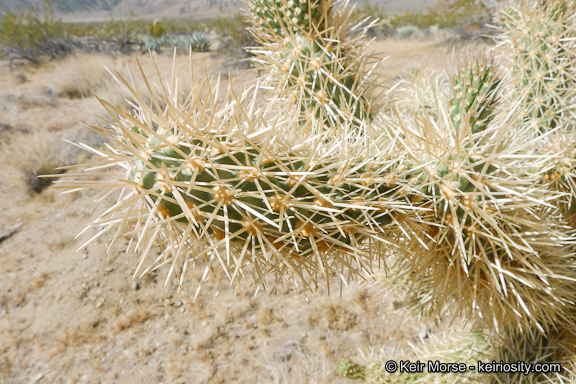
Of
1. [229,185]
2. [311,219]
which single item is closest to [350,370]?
[311,219]

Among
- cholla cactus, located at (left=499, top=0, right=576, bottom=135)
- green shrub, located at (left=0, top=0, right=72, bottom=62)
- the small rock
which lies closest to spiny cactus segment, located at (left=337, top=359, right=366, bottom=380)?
cholla cactus, located at (left=499, top=0, right=576, bottom=135)

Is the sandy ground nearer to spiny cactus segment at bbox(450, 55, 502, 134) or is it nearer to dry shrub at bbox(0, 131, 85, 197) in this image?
dry shrub at bbox(0, 131, 85, 197)

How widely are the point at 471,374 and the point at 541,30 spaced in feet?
6.81

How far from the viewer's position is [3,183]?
15.7ft

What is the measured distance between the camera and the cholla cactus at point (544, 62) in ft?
6.81

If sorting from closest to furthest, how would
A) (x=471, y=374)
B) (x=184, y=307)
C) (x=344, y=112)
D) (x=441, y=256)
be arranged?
1. (x=441, y=256)
2. (x=344, y=112)
3. (x=471, y=374)
4. (x=184, y=307)

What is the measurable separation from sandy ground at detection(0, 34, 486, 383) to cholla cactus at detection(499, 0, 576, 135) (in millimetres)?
1254

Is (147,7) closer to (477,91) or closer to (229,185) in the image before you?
(477,91)

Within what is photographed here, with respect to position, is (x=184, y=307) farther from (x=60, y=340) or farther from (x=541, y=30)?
(x=541, y=30)

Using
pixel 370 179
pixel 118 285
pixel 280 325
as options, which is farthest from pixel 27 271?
pixel 370 179

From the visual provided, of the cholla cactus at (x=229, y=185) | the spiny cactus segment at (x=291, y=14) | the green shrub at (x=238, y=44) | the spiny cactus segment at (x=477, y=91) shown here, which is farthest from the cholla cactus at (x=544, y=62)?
the green shrub at (x=238, y=44)

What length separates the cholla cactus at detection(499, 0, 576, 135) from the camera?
2074 mm

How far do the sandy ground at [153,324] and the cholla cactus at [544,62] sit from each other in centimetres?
125

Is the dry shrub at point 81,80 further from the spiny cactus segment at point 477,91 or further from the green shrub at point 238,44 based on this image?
the spiny cactus segment at point 477,91
